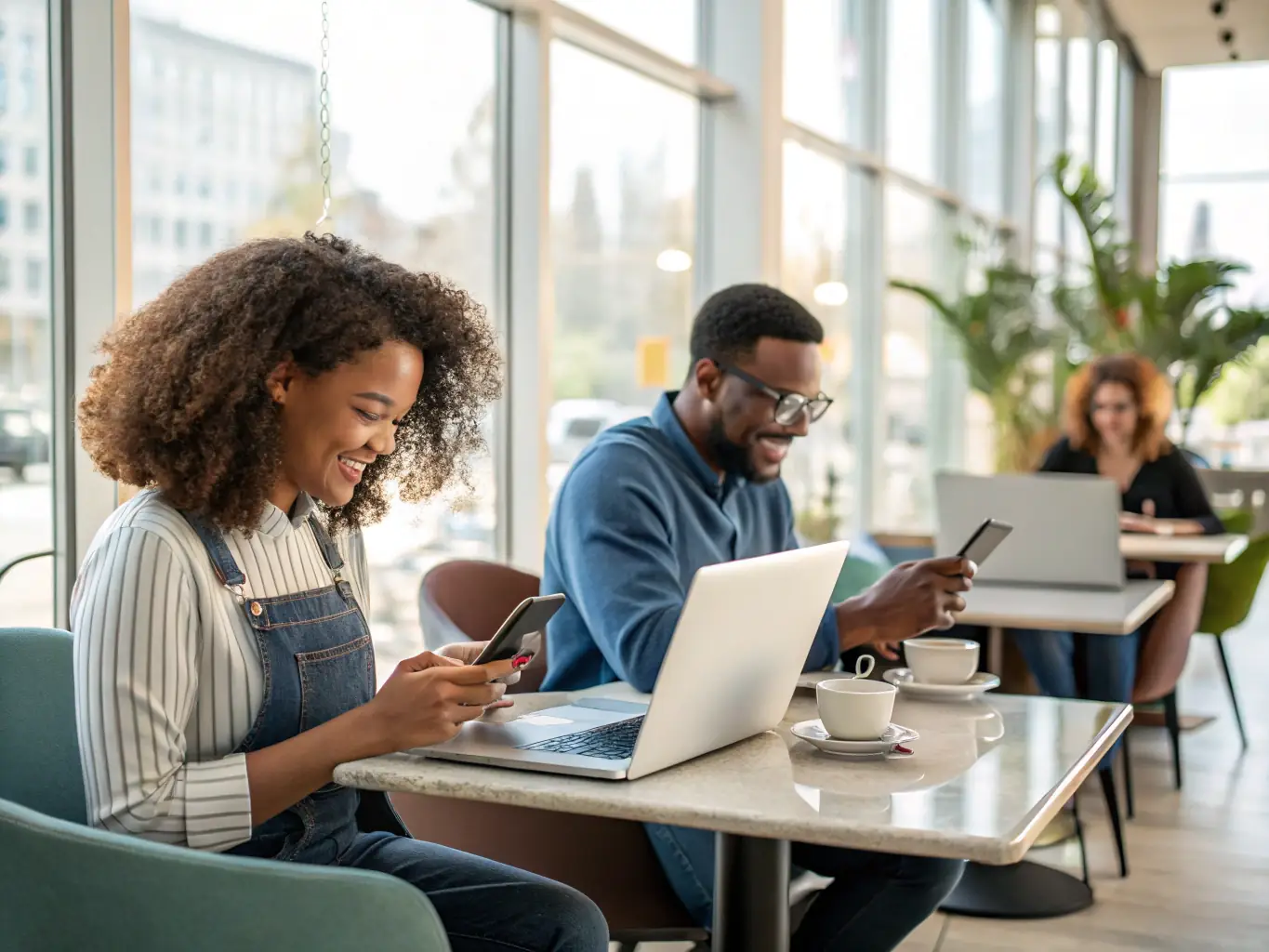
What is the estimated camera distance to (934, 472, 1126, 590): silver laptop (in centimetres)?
339

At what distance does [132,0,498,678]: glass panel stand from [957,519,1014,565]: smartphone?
80cm

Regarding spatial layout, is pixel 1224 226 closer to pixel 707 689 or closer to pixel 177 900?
pixel 707 689

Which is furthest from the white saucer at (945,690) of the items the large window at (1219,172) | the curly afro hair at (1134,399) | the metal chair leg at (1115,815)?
the large window at (1219,172)

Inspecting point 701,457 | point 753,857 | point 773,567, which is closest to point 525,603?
point 773,567

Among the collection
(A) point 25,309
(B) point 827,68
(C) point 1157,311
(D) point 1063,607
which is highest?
(B) point 827,68

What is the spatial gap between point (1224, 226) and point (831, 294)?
698 cm

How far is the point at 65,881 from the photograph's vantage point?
1.08 m

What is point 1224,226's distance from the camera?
455 inches

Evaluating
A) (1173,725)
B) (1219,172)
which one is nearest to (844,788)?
(1173,725)

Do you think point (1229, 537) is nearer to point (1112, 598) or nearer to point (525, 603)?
point (1112, 598)

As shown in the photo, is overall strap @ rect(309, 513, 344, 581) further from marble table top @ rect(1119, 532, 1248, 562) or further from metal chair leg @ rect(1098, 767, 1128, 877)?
marble table top @ rect(1119, 532, 1248, 562)

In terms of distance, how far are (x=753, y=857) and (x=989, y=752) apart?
0.30 m

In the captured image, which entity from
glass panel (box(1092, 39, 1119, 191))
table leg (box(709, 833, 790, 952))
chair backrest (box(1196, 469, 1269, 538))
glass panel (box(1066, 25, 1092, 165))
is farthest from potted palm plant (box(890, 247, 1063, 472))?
table leg (box(709, 833, 790, 952))

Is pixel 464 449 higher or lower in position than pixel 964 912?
higher
